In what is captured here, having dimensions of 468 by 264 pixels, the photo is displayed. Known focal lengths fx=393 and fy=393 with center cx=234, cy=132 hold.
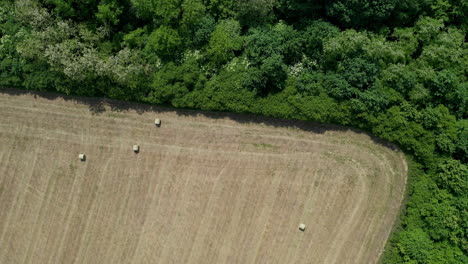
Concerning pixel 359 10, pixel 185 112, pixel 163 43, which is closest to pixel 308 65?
pixel 359 10

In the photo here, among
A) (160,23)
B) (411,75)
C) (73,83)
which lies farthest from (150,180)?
(411,75)

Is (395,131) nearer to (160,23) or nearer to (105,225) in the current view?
(160,23)

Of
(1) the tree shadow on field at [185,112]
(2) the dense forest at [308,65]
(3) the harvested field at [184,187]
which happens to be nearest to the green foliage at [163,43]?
(2) the dense forest at [308,65]

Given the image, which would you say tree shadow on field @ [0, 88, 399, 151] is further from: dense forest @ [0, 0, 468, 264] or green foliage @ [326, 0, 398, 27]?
green foliage @ [326, 0, 398, 27]

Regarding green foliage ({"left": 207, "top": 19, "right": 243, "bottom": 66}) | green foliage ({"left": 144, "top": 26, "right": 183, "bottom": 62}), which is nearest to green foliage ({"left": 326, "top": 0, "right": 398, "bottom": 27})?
green foliage ({"left": 207, "top": 19, "right": 243, "bottom": 66})

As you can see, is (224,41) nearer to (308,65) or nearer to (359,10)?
(308,65)

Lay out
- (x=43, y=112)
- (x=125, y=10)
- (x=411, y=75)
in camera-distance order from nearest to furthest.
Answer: (x=411, y=75) < (x=125, y=10) < (x=43, y=112)

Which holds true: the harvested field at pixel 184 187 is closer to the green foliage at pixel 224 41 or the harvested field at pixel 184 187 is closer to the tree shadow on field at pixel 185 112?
the tree shadow on field at pixel 185 112

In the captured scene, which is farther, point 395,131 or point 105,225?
point 105,225
